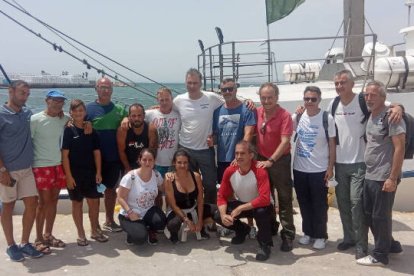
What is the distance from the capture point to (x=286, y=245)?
4965 mm

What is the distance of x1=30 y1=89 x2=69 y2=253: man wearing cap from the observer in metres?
4.83

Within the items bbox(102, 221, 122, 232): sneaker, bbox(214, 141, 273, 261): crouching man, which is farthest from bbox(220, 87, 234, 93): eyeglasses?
bbox(102, 221, 122, 232): sneaker

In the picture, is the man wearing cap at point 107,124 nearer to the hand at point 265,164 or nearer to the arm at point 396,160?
the hand at point 265,164

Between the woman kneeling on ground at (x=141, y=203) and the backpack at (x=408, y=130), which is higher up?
the backpack at (x=408, y=130)

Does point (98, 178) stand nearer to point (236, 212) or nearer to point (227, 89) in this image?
point (236, 212)

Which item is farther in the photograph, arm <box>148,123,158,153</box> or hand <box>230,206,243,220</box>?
arm <box>148,123,158,153</box>

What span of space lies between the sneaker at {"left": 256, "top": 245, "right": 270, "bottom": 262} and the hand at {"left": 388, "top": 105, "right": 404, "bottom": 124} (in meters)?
1.90

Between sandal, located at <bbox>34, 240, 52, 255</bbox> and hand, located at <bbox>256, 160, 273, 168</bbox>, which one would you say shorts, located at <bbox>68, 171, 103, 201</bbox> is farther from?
hand, located at <bbox>256, 160, 273, 168</bbox>

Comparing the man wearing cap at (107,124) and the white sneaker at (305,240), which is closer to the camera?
the white sneaker at (305,240)

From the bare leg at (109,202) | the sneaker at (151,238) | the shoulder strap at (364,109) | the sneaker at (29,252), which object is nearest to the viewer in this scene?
the shoulder strap at (364,109)

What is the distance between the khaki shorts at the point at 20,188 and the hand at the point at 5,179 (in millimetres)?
101

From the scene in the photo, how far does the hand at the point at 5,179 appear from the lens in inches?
175

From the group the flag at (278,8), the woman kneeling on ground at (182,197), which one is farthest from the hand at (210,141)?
the flag at (278,8)

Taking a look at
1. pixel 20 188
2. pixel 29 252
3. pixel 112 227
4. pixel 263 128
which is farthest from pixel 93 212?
pixel 263 128
